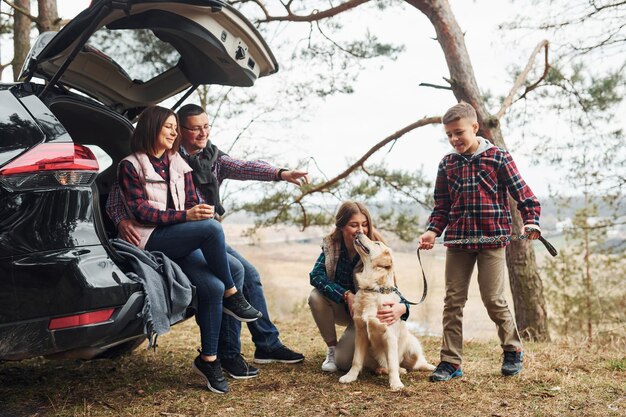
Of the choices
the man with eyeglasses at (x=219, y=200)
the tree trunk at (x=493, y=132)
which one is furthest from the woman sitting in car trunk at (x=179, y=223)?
the tree trunk at (x=493, y=132)

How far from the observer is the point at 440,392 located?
143 inches

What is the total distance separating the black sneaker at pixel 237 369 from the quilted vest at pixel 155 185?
111 cm

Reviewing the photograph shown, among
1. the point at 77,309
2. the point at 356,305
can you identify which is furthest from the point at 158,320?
the point at 356,305

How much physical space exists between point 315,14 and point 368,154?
2.01 m

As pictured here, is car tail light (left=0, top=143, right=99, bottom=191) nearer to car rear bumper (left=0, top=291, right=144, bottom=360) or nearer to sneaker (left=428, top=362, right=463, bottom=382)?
car rear bumper (left=0, top=291, right=144, bottom=360)

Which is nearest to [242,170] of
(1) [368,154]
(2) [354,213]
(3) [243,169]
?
(3) [243,169]

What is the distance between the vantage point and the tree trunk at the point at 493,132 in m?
6.77

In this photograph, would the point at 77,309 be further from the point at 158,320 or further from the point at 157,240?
the point at 157,240

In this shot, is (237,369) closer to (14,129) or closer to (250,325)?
(250,325)

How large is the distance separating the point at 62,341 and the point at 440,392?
2.22m

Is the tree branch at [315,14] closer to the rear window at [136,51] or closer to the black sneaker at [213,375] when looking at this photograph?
the rear window at [136,51]

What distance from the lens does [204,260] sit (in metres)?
3.60

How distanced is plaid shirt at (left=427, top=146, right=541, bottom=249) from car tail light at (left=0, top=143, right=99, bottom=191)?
2.33 m

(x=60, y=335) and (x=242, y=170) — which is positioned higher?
(x=242, y=170)
